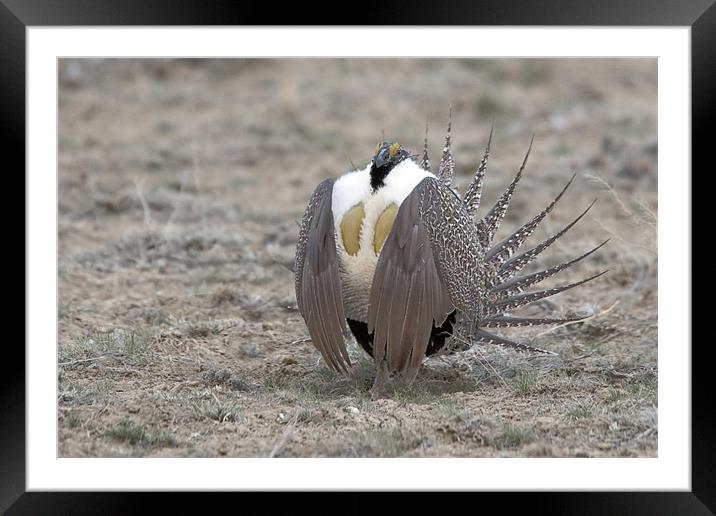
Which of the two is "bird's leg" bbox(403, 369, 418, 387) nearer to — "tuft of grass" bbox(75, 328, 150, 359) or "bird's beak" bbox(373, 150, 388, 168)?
"bird's beak" bbox(373, 150, 388, 168)

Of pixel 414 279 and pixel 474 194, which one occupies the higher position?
pixel 474 194

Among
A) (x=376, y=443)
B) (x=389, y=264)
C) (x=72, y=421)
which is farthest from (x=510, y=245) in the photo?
(x=72, y=421)

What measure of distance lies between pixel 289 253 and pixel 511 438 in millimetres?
2507

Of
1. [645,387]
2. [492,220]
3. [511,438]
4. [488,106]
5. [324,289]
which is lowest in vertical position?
[511,438]

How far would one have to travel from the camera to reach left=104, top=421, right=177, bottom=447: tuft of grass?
3.23 meters

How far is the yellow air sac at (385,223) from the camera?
10.9 ft

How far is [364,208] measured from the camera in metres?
3.37

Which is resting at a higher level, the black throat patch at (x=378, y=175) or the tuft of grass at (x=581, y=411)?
the black throat patch at (x=378, y=175)

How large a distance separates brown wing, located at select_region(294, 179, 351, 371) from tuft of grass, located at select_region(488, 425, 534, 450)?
1.80 feet

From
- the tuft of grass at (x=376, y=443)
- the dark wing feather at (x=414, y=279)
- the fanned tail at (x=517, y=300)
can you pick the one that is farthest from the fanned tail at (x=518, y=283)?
the tuft of grass at (x=376, y=443)

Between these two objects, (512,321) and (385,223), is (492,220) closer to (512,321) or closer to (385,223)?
(512,321)

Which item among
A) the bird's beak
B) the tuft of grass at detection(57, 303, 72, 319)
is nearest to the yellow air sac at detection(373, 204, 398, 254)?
the bird's beak

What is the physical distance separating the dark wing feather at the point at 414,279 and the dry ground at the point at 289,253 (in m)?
0.28

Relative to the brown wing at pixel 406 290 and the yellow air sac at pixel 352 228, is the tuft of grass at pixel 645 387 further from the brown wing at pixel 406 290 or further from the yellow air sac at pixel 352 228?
the yellow air sac at pixel 352 228
